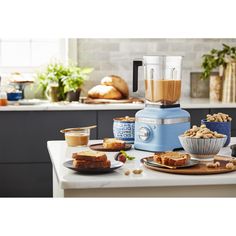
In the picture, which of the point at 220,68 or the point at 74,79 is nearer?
the point at 74,79

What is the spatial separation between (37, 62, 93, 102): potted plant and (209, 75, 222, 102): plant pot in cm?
102

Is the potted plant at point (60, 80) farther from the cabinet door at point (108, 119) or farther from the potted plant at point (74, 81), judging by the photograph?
the cabinet door at point (108, 119)

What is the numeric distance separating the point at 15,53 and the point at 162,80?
8.84ft

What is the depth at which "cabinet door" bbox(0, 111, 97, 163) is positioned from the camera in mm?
4691

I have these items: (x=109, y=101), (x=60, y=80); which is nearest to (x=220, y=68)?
(x=109, y=101)

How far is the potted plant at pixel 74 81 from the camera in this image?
4.98 metres

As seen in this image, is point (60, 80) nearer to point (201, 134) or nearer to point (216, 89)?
point (216, 89)

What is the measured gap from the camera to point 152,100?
2938 millimetres

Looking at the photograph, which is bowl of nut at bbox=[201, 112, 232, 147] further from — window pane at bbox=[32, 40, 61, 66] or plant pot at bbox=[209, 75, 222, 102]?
window pane at bbox=[32, 40, 61, 66]

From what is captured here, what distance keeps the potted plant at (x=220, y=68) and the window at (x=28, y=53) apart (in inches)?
47.6

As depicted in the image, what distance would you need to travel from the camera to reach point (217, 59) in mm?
5164

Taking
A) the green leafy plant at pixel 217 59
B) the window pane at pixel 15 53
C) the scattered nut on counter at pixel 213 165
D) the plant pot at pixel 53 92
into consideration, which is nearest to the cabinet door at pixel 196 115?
the green leafy plant at pixel 217 59

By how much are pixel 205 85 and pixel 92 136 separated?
1.27 meters
